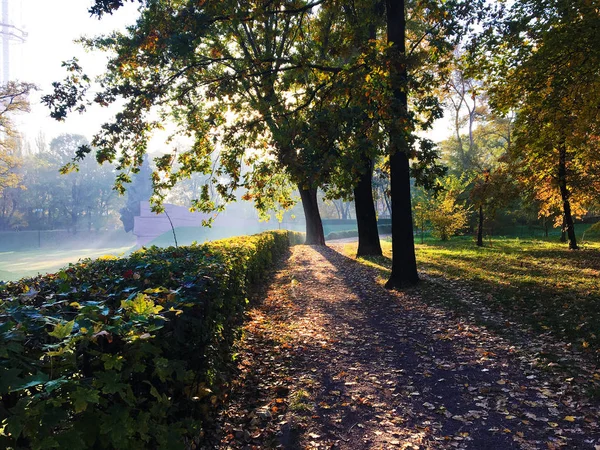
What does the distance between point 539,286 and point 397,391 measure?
219 inches

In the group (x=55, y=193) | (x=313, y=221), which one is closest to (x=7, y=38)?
(x=55, y=193)

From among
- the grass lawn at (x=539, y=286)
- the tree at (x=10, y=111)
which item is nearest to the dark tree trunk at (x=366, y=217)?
the grass lawn at (x=539, y=286)

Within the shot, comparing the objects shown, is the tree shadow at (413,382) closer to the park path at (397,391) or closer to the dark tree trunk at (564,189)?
the park path at (397,391)

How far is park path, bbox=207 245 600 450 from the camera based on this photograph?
3076mm

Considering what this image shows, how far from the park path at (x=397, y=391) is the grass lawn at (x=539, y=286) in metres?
0.86

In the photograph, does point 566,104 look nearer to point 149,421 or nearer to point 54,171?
point 149,421

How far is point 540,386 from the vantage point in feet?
12.3

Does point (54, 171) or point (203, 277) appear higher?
point (54, 171)

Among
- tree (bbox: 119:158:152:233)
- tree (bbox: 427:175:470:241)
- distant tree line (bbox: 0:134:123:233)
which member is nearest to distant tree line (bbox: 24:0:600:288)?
tree (bbox: 427:175:470:241)

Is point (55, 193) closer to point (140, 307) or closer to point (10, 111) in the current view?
point (10, 111)

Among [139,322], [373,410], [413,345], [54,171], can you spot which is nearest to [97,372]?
[139,322]

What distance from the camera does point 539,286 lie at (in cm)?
766

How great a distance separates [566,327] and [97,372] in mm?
5949

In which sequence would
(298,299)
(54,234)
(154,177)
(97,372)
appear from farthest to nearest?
(54,234), (154,177), (298,299), (97,372)
